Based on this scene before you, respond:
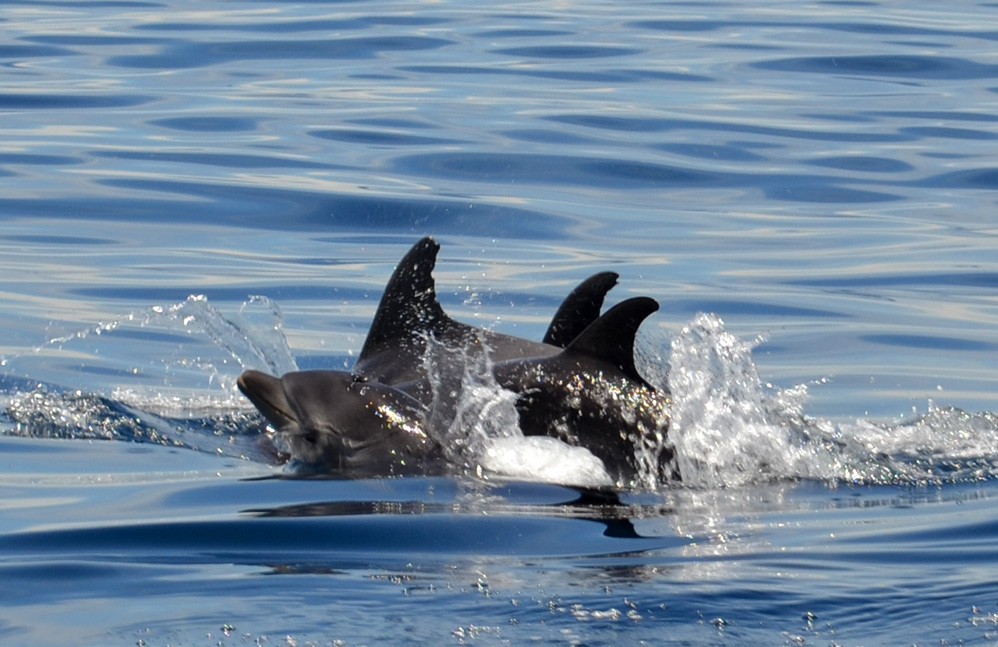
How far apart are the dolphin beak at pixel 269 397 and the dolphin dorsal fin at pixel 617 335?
1.29 meters

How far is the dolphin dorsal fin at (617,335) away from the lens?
8023 mm

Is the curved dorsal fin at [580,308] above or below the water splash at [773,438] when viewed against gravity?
above

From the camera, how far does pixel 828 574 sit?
6.16 meters

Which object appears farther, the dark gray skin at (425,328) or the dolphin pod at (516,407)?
the dark gray skin at (425,328)

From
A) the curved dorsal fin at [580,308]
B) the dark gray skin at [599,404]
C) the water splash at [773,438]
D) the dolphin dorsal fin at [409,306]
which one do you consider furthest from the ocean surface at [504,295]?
the dolphin dorsal fin at [409,306]

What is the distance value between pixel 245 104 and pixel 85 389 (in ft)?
37.5

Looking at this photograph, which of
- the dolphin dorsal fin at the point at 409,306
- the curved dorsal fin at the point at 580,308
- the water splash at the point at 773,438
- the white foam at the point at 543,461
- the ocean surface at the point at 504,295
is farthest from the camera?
the dolphin dorsal fin at the point at 409,306

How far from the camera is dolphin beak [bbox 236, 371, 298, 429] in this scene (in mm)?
8344

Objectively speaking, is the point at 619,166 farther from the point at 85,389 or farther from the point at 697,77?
the point at 85,389

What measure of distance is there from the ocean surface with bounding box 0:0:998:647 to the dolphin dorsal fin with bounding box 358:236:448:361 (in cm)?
96

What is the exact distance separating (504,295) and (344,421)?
17.1 feet

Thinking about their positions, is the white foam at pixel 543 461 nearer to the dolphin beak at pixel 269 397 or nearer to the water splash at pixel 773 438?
the water splash at pixel 773 438

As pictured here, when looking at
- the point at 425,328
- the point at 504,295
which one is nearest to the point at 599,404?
the point at 425,328

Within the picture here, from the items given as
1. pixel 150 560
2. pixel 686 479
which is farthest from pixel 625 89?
pixel 150 560
